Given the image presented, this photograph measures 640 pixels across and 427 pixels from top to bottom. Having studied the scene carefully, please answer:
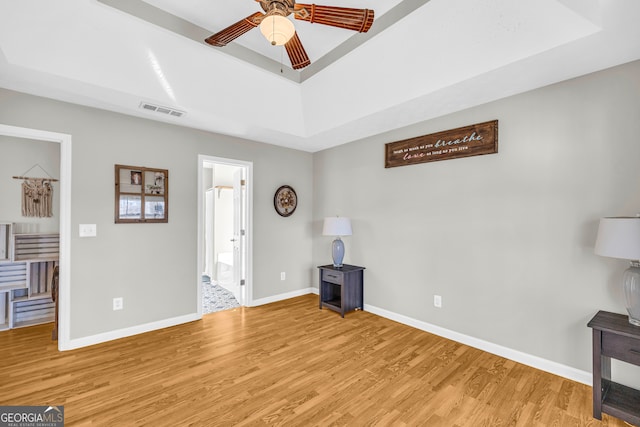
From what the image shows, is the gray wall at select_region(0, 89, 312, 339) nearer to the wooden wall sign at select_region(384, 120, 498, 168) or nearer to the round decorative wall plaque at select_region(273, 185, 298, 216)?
the round decorative wall plaque at select_region(273, 185, 298, 216)

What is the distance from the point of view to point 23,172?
3.56m

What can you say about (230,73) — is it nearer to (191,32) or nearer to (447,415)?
(191,32)

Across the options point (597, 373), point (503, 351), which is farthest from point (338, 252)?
point (597, 373)

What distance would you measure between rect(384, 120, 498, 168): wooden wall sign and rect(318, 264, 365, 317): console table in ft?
5.10

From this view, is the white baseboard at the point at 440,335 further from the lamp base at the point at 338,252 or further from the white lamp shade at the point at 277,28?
the white lamp shade at the point at 277,28

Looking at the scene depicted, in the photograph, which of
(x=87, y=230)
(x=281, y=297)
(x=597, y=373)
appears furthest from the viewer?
(x=281, y=297)

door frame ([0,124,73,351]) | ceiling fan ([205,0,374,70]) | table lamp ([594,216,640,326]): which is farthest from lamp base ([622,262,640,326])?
door frame ([0,124,73,351])

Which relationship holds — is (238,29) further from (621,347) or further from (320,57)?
(621,347)

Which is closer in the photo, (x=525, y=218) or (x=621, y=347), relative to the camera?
(x=621, y=347)

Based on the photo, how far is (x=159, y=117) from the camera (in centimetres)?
332

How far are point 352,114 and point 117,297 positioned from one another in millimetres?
3332

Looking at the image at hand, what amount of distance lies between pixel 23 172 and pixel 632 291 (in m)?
6.10

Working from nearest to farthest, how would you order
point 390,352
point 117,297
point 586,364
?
1. point 586,364
2. point 390,352
3. point 117,297

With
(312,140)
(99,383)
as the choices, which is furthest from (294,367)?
(312,140)
